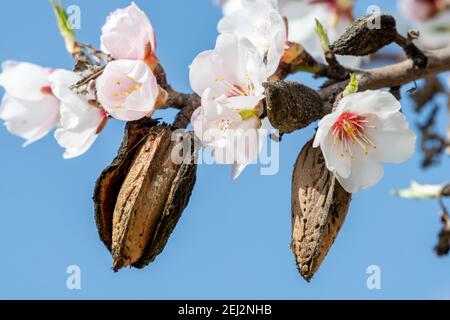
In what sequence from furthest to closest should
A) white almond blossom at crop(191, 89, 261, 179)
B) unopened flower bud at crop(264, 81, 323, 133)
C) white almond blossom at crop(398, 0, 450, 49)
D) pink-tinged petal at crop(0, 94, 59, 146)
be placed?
white almond blossom at crop(398, 0, 450, 49) < pink-tinged petal at crop(0, 94, 59, 146) < white almond blossom at crop(191, 89, 261, 179) < unopened flower bud at crop(264, 81, 323, 133)

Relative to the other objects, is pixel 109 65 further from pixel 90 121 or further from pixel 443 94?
pixel 443 94

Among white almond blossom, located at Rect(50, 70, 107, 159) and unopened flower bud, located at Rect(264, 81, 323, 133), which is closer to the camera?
unopened flower bud, located at Rect(264, 81, 323, 133)

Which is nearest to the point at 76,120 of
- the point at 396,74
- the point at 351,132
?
the point at 351,132

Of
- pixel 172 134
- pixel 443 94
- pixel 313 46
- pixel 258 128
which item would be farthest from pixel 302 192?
pixel 443 94

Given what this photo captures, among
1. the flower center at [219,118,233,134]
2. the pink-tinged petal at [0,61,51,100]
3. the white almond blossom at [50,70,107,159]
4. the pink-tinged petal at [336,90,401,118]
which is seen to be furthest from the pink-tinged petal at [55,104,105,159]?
the pink-tinged petal at [336,90,401,118]

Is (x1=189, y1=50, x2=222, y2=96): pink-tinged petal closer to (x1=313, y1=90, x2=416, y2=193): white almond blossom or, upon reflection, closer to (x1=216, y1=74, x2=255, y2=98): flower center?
(x1=216, y1=74, x2=255, y2=98): flower center

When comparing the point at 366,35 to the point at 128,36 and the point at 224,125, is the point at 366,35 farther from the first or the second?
the point at 128,36
